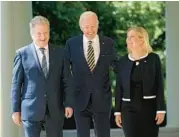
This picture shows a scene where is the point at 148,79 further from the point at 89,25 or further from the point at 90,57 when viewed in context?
the point at 89,25

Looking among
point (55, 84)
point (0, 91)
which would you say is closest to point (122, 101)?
point (55, 84)

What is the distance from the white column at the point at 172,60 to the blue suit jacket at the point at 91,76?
244 centimetres

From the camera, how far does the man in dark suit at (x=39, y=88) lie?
4902 millimetres

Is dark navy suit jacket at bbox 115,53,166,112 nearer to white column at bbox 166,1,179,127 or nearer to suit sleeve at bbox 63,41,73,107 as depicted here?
suit sleeve at bbox 63,41,73,107

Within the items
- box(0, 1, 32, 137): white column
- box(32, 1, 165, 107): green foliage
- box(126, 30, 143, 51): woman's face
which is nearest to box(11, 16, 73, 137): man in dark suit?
box(126, 30, 143, 51): woman's face

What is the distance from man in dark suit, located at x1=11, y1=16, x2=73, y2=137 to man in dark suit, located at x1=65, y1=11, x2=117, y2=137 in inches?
14.1

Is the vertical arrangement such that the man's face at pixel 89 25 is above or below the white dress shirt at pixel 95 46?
above

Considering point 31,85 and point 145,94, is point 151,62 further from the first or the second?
point 31,85

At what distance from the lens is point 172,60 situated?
25.1 feet

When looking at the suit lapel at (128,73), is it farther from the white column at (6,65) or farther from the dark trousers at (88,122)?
the white column at (6,65)

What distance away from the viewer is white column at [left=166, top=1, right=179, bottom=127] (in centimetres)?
761

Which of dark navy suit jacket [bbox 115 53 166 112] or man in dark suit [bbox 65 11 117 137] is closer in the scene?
dark navy suit jacket [bbox 115 53 166 112]

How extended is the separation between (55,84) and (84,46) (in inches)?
23.2

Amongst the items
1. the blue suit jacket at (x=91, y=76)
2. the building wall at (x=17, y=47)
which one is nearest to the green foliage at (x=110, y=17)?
the building wall at (x=17, y=47)
